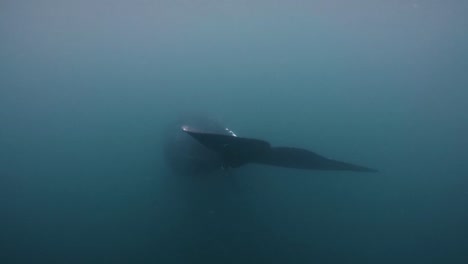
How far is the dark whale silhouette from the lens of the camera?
14.3ft

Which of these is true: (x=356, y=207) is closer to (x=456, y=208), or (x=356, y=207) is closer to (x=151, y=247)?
(x=456, y=208)

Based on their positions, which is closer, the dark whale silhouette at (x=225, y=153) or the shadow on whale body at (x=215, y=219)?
the dark whale silhouette at (x=225, y=153)

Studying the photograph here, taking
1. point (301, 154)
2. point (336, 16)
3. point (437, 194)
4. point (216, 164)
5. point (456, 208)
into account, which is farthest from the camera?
point (336, 16)

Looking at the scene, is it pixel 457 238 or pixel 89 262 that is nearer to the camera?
pixel 89 262

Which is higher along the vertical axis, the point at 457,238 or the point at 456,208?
the point at 456,208

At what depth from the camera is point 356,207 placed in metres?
11.4

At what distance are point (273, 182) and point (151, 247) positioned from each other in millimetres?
3570

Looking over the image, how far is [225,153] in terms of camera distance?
492 centimetres

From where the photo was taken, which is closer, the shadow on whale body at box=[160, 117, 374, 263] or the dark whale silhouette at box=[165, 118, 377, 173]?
the dark whale silhouette at box=[165, 118, 377, 173]

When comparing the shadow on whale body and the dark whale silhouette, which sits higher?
the dark whale silhouette

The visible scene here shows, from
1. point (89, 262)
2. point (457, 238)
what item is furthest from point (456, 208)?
point (89, 262)

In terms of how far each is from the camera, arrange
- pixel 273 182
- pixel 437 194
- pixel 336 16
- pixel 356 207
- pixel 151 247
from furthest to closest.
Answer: pixel 336 16 → pixel 437 194 → pixel 356 207 → pixel 273 182 → pixel 151 247

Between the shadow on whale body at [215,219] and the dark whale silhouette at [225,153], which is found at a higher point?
the dark whale silhouette at [225,153]

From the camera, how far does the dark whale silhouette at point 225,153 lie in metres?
4.36
